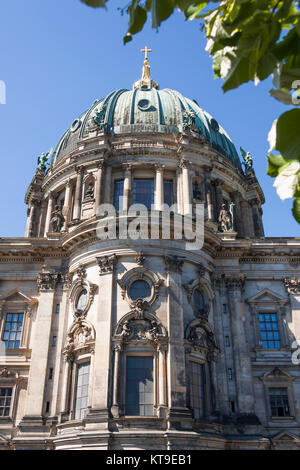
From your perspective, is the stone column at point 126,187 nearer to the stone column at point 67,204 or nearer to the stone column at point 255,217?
the stone column at point 67,204

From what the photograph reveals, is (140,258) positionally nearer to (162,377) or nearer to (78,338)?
(78,338)

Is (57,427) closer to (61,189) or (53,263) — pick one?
(53,263)

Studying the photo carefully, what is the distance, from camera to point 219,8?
321 centimetres

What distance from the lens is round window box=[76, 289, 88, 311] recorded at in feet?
84.2

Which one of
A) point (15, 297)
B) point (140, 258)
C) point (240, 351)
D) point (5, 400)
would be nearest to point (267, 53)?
point (140, 258)

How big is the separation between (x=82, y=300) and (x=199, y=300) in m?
6.55

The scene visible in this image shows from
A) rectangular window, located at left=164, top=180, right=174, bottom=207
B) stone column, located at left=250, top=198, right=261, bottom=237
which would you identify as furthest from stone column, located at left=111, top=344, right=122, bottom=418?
stone column, located at left=250, top=198, right=261, bottom=237

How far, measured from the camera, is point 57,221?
3052cm

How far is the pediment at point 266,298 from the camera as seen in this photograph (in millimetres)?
28031

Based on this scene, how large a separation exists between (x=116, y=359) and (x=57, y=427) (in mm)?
4937

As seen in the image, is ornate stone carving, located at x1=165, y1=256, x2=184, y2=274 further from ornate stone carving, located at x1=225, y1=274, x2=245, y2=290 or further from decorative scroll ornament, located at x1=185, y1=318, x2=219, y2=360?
ornate stone carving, located at x1=225, y1=274, x2=245, y2=290

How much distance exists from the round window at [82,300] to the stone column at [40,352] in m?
1.98

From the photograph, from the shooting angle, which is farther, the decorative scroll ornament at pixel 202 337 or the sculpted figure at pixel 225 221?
the sculpted figure at pixel 225 221

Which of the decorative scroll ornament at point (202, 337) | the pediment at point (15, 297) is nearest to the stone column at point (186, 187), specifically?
the decorative scroll ornament at point (202, 337)
